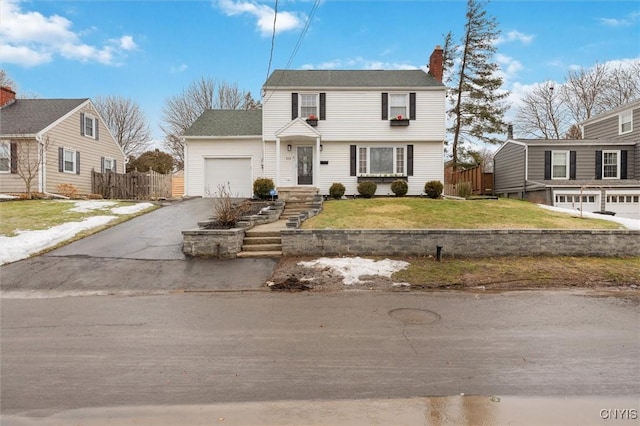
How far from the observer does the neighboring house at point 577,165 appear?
18.8 m

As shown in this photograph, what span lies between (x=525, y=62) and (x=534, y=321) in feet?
45.2

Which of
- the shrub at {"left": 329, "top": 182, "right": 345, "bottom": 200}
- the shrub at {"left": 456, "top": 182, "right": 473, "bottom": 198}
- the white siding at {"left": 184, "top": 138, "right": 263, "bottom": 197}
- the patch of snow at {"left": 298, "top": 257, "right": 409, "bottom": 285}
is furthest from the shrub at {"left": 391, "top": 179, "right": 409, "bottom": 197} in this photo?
the patch of snow at {"left": 298, "top": 257, "right": 409, "bottom": 285}

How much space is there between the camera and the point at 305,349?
427 cm

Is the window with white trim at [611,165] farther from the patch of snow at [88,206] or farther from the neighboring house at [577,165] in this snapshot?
the patch of snow at [88,206]

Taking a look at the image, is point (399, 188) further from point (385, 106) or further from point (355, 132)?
point (385, 106)

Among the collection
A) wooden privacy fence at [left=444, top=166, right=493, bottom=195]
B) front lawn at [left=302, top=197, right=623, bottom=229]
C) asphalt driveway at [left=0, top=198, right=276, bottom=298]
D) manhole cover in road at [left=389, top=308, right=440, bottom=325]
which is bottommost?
manhole cover in road at [left=389, top=308, right=440, bottom=325]

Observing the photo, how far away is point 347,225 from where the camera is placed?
35.7 ft

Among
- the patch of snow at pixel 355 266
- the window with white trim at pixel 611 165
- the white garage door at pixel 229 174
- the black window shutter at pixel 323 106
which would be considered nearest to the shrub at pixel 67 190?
the white garage door at pixel 229 174

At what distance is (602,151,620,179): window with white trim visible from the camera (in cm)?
2091

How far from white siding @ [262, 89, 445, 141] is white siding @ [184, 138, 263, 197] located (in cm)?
203

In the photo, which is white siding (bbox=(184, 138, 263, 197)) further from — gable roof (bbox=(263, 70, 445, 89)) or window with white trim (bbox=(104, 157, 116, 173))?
window with white trim (bbox=(104, 157, 116, 173))

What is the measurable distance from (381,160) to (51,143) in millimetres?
17992

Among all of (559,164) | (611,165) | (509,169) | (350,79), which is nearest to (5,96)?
(350,79)

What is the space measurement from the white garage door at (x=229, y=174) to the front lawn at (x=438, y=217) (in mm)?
6946
